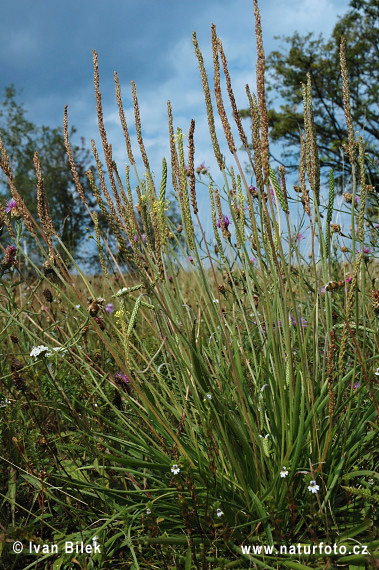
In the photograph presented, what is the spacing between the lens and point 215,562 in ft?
4.24

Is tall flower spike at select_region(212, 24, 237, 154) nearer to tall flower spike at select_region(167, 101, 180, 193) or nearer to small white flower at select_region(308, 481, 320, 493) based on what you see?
tall flower spike at select_region(167, 101, 180, 193)

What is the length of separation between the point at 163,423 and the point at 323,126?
18.7m

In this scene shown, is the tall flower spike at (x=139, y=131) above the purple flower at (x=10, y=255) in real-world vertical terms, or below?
above

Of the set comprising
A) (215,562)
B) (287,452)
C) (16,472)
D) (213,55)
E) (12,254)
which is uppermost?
(213,55)

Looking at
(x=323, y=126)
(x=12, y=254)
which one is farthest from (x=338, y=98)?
(x=12, y=254)

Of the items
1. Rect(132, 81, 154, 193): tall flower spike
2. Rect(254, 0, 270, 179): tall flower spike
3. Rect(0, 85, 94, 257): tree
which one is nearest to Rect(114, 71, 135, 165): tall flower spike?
Rect(132, 81, 154, 193): tall flower spike

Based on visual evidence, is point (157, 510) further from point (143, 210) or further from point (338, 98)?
point (338, 98)

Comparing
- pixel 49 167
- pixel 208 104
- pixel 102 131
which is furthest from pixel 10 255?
pixel 49 167

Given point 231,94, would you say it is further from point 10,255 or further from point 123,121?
point 10,255

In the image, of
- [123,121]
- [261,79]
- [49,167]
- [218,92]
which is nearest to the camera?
[261,79]

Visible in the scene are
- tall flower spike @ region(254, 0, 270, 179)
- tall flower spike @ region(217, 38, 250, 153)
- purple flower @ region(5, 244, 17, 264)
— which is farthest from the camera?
purple flower @ region(5, 244, 17, 264)

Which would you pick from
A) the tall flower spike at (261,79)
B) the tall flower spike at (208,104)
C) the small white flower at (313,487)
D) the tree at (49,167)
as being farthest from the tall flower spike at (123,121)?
the tree at (49,167)

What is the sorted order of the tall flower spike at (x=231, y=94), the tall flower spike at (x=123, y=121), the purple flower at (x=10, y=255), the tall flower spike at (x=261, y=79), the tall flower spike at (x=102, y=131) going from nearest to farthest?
the tall flower spike at (x=261, y=79)
the tall flower spike at (x=231, y=94)
the tall flower spike at (x=102, y=131)
the tall flower spike at (x=123, y=121)
the purple flower at (x=10, y=255)

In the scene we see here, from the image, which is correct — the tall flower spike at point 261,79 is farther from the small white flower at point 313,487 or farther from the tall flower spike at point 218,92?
the small white flower at point 313,487
